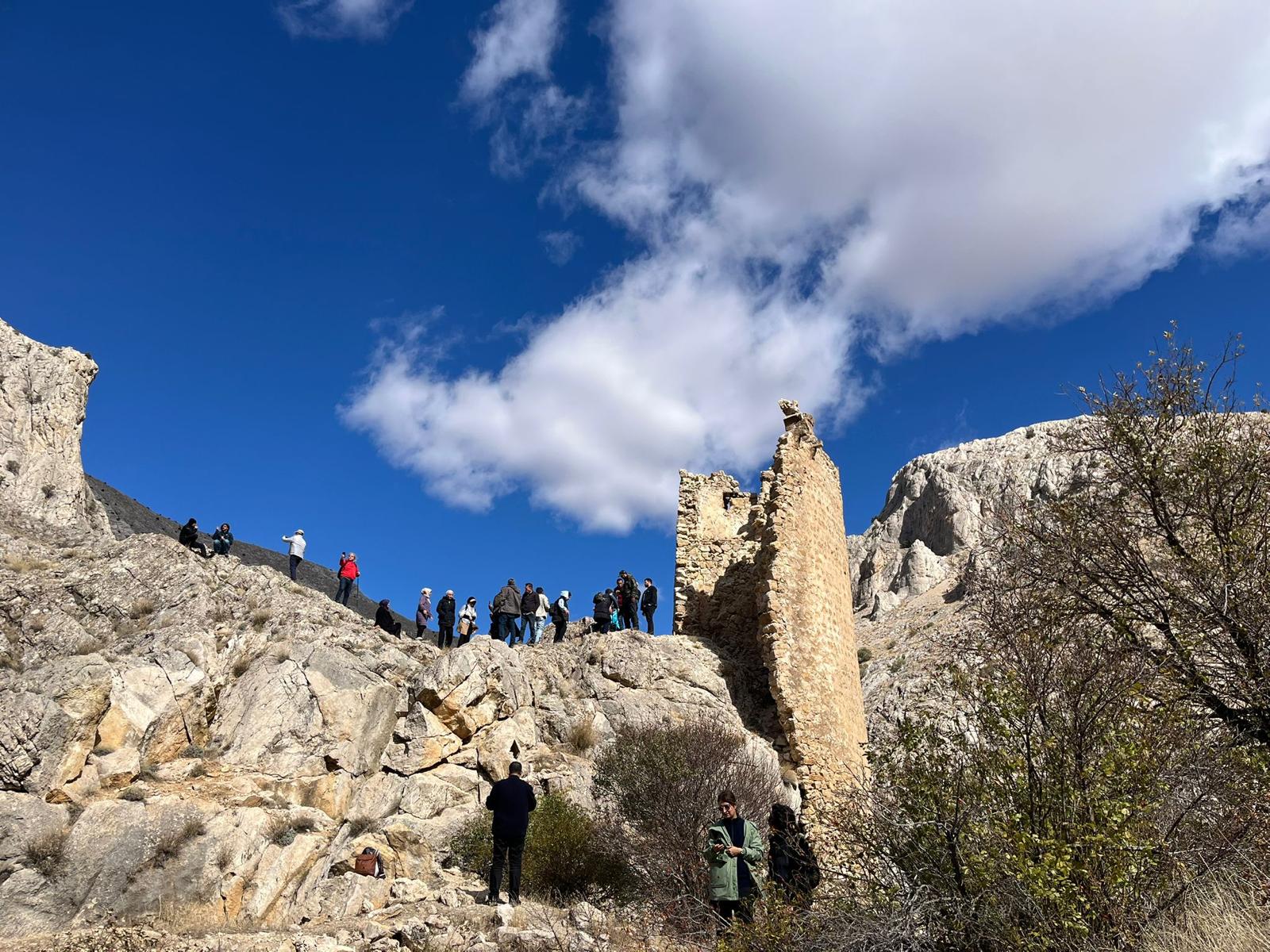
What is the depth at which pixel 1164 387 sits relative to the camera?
32.0 feet

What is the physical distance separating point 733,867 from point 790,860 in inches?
21.6

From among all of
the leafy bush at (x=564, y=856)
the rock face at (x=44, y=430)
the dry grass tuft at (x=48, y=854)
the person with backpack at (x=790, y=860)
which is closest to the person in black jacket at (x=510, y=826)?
the leafy bush at (x=564, y=856)

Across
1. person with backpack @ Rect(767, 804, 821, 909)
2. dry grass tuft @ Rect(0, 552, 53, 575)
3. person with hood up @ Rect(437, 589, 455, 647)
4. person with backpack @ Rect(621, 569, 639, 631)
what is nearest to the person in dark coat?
person with hood up @ Rect(437, 589, 455, 647)

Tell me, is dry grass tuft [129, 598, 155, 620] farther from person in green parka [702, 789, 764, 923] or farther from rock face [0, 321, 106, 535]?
person in green parka [702, 789, 764, 923]

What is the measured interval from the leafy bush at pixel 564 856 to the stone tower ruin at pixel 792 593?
396 cm

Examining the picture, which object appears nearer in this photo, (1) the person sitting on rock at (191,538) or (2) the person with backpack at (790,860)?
(2) the person with backpack at (790,860)

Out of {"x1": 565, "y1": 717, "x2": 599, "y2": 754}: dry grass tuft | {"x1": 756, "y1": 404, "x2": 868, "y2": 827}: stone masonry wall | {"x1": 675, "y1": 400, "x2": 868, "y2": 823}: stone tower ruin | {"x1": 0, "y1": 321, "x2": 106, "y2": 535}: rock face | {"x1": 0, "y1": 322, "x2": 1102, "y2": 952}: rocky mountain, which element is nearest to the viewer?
{"x1": 0, "y1": 322, "x2": 1102, "y2": 952}: rocky mountain

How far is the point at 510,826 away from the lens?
8.62 m

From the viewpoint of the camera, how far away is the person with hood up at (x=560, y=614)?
59.7 ft

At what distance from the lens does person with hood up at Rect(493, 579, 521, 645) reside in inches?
694

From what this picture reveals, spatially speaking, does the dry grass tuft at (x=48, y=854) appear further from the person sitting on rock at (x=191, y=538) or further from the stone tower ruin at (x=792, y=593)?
the stone tower ruin at (x=792, y=593)

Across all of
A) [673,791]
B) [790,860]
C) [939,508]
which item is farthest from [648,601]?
[939,508]

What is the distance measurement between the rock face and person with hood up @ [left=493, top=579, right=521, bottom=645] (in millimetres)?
10656

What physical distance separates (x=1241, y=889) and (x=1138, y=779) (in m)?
1.56
